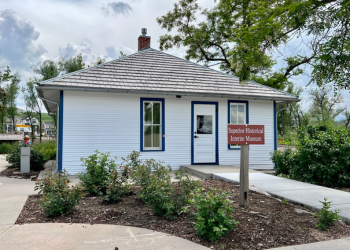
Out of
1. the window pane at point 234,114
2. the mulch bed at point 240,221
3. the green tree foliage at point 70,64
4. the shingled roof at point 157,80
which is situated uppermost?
the green tree foliage at point 70,64

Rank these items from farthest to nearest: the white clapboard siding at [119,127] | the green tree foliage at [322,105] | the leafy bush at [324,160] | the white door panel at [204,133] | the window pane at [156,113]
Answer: the green tree foliage at [322,105], the white door panel at [204,133], the window pane at [156,113], the white clapboard siding at [119,127], the leafy bush at [324,160]

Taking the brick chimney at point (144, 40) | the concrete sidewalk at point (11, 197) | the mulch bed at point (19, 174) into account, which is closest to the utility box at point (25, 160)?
the mulch bed at point (19, 174)

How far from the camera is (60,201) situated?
459 cm

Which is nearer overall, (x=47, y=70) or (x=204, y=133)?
(x=204, y=133)

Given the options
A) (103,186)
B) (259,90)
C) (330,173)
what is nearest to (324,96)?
(259,90)

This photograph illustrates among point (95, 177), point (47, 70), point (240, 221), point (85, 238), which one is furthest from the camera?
point (47, 70)

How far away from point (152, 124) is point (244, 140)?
5.61 meters

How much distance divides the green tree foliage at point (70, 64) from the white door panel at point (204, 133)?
19.8 metres

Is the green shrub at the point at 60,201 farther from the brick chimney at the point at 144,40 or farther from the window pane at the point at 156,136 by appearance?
the brick chimney at the point at 144,40

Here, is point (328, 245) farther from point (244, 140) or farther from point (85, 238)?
point (85, 238)

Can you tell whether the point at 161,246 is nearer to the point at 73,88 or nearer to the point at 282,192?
the point at 282,192

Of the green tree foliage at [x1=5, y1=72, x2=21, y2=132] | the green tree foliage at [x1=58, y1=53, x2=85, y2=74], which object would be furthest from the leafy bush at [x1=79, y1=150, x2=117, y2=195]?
the green tree foliage at [x1=5, y1=72, x2=21, y2=132]

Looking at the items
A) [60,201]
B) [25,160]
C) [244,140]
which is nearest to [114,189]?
[60,201]

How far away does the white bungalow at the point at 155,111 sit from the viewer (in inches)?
372
